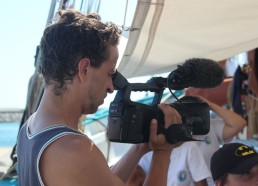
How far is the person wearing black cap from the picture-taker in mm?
1418

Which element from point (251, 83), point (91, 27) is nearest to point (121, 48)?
point (91, 27)

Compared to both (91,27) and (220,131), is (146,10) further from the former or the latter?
(220,131)

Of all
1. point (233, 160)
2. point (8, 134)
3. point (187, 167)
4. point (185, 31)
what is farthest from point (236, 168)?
point (8, 134)

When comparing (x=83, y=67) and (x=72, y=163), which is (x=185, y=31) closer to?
(x=83, y=67)

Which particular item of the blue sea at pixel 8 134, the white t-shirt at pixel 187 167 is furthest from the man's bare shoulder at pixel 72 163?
the blue sea at pixel 8 134

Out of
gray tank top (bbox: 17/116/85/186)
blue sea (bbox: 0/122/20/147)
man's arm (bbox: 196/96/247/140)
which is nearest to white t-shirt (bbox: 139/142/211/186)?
man's arm (bbox: 196/96/247/140)

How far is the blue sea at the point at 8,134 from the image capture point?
302 centimetres

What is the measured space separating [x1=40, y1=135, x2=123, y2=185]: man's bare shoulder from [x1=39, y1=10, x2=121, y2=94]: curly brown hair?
0.49 ft

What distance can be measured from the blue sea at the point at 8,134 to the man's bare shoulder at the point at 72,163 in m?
2.21

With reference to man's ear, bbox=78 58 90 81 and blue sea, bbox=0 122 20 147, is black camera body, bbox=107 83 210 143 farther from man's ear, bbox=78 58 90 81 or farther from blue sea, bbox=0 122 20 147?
blue sea, bbox=0 122 20 147

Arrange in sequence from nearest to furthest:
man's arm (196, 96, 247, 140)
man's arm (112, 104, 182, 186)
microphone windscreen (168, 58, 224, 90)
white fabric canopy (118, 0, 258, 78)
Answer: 1. man's arm (112, 104, 182, 186)
2. microphone windscreen (168, 58, 224, 90)
3. white fabric canopy (118, 0, 258, 78)
4. man's arm (196, 96, 247, 140)

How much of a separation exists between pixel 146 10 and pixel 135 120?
1.82 feet

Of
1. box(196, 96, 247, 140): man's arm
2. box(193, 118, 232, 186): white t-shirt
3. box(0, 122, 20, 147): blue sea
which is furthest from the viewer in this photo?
box(0, 122, 20, 147): blue sea

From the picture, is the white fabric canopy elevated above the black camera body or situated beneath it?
elevated above
